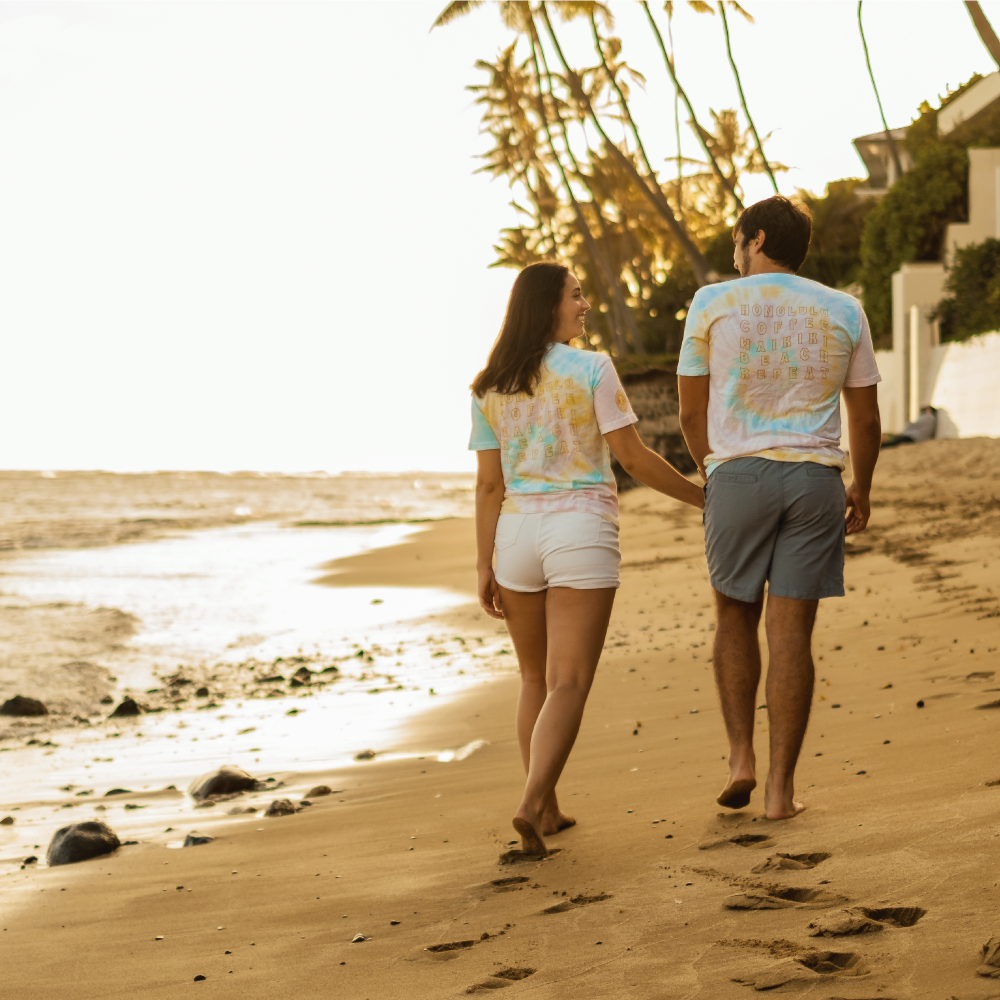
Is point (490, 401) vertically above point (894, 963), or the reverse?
point (490, 401)

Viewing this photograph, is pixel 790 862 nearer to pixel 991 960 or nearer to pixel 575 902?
pixel 575 902

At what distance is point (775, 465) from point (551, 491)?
0.68m

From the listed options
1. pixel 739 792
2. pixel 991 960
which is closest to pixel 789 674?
pixel 739 792

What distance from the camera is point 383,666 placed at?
8188 millimetres

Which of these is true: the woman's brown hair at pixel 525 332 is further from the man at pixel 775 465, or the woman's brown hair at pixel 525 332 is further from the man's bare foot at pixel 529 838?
the man's bare foot at pixel 529 838

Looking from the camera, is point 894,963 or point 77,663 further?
point 77,663

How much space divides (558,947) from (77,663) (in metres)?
7.48

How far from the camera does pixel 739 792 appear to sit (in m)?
3.24

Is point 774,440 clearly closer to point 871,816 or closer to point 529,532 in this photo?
point 529,532

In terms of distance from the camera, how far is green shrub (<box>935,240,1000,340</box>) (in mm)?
18734

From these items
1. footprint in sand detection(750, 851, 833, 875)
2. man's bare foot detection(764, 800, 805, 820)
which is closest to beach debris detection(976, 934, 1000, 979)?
footprint in sand detection(750, 851, 833, 875)

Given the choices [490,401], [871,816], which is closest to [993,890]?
[871,816]

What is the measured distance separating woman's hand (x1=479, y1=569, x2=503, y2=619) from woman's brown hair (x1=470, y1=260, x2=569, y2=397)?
1.93 ft

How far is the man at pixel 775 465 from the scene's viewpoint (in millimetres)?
3213
